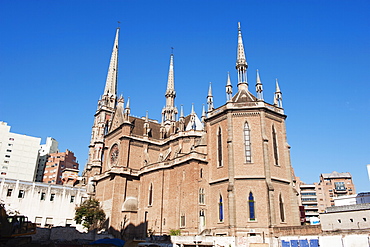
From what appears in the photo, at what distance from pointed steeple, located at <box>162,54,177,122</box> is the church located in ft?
29.0

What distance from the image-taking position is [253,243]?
33156mm

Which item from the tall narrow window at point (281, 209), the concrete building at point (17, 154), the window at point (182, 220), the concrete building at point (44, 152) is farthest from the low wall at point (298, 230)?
the concrete building at point (44, 152)

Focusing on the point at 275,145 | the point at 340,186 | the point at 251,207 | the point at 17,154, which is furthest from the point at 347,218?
the point at 17,154

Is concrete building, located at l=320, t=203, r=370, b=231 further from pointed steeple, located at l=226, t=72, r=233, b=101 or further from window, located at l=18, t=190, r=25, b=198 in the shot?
window, located at l=18, t=190, r=25, b=198

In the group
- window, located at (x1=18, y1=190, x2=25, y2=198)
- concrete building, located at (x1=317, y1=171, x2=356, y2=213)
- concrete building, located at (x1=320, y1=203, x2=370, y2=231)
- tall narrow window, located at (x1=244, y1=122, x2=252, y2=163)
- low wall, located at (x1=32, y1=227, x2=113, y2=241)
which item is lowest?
low wall, located at (x1=32, y1=227, x2=113, y2=241)

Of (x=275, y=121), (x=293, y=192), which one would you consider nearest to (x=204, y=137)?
(x=275, y=121)

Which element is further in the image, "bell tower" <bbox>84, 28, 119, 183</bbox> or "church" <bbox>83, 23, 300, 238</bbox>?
"bell tower" <bbox>84, 28, 119, 183</bbox>

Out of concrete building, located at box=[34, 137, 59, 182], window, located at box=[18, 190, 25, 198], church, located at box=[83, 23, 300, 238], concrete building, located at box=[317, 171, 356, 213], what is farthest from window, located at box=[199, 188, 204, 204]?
concrete building, located at box=[34, 137, 59, 182]

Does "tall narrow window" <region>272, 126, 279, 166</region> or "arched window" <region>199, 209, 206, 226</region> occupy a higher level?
"tall narrow window" <region>272, 126, 279, 166</region>

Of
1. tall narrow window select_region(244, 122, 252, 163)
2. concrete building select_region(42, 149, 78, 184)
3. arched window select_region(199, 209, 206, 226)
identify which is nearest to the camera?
tall narrow window select_region(244, 122, 252, 163)

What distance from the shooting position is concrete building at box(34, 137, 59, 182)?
109 m

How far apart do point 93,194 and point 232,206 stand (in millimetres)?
29627

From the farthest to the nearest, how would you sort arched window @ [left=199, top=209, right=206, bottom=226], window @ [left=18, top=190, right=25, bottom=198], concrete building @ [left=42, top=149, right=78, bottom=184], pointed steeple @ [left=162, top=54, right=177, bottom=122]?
1. concrete building @ [left=42, top=149, right=78, bottom=184]
2. pointed steeple @ [left=162, top=54, right=177, bottom=122]
3. window @ [left=18, top=190, right=25, bottom=198]
4. arched window @ [left=199, top=209, right=206, bottom=226]

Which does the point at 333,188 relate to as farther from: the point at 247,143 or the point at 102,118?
the point at 247,143
